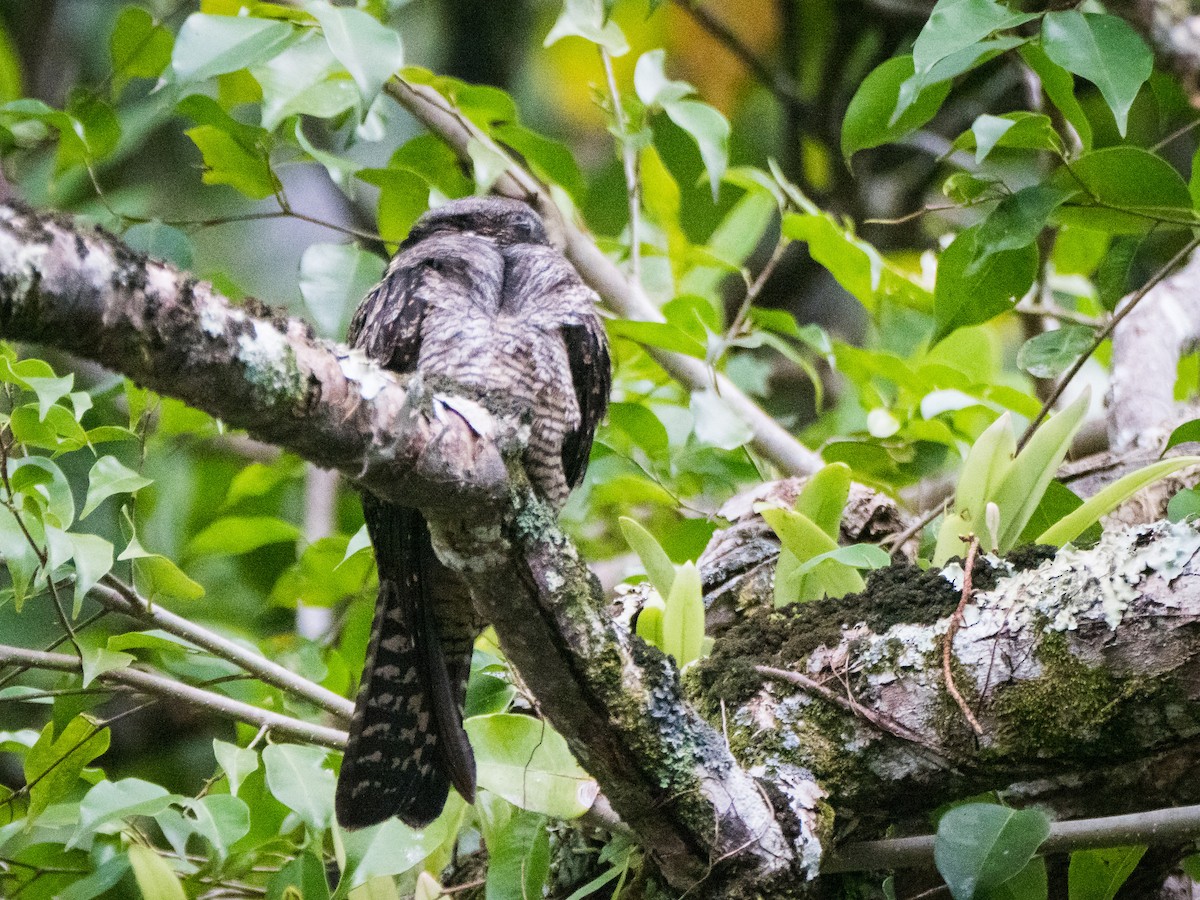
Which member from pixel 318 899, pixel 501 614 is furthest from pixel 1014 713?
pixel 318 899

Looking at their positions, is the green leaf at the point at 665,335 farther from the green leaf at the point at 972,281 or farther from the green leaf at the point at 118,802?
the green leaf at the point at 118,802

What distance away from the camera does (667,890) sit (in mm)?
1590

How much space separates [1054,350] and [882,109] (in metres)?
0.54

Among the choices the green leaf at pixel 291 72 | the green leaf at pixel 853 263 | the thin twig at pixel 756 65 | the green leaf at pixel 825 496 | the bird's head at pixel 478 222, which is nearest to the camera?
the green leaf at pixel 291 72

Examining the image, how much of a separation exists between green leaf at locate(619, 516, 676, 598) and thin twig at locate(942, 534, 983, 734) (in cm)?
47

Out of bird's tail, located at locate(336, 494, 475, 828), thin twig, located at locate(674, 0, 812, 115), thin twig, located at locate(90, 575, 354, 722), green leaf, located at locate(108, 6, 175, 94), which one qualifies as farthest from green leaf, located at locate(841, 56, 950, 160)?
thin twig, located at locate(674, 0, 812, 115)

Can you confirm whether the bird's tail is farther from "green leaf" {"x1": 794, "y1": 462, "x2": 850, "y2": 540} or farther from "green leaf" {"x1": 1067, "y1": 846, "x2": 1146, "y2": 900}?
"green leaf" {"x1": 1067, "y1": 846, "x2": 1146, "y2": 900}

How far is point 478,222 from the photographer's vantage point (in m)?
2.22

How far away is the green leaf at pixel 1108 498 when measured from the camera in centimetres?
172

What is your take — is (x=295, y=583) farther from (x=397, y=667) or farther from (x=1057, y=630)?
(x=1057, y=630)

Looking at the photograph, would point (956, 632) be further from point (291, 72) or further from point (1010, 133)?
point (291, 72)

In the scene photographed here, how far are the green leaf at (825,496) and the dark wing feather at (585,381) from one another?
42 centimetres

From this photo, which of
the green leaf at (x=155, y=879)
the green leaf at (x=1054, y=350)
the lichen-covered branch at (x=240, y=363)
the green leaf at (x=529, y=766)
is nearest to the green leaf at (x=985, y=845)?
the green leaf at (x=529, y=766)

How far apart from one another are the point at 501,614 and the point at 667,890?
512 millimetres
